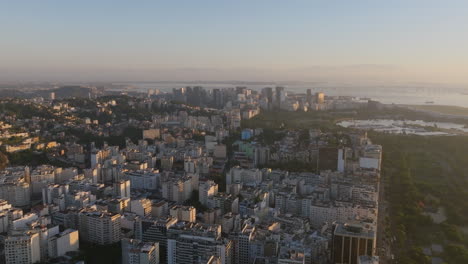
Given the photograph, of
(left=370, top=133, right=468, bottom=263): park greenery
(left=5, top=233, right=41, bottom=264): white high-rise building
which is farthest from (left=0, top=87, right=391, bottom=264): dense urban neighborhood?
(left=370, top=133, right=468, bottom=263): park greenery

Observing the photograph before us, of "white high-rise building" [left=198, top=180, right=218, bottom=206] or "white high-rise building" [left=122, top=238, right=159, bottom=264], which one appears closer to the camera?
"white high-rise building" [left=122, top=238, right=159, bottom=264]

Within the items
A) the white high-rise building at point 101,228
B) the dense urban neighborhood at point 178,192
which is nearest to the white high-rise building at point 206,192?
the dense urban neighborhood at point 178,192

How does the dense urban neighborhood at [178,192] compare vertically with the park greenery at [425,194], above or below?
above

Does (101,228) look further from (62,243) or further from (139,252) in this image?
(139,252)

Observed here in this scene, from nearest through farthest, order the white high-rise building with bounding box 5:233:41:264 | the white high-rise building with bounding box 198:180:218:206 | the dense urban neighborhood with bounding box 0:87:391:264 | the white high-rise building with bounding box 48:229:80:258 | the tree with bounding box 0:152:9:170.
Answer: the white high-rise building with bounding box 5:233:41:264, the dense urban neighborhood with bounding box 0:87:391:264, the white high-rise building with bounding box 48:229:80:258, the white high-rise building with bounding box 198:180:218:206, the tree with bounding box 0:152:9:170

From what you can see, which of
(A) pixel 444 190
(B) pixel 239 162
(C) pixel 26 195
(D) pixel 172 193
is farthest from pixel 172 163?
(A) pixel 444 190

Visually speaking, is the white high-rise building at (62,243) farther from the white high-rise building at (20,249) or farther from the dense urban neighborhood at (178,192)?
the white high-rise building at (20,249)

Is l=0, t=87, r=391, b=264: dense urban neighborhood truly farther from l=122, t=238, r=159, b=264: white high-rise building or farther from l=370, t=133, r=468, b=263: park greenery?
l=370, t=133, r=468, b=263: park greenery

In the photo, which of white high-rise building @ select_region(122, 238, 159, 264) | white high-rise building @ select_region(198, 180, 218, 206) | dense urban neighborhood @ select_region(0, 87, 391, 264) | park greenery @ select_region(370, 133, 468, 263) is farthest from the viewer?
white high-rise building @ select_region(198, 180, 218, 206)

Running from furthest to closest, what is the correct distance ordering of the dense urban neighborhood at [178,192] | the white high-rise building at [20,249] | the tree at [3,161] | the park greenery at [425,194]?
the tree at [3,161] → the park greenery at [425,194] → the dense urban neighborhood at [178,192] → the white high-rise building at [20,249]

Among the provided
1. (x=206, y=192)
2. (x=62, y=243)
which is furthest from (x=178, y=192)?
(x=62, y=243)

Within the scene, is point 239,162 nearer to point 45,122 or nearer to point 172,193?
point 172,193
